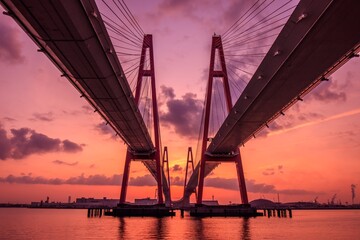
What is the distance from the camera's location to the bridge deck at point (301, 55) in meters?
13.0

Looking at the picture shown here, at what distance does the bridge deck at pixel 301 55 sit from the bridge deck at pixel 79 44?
25.3 feet

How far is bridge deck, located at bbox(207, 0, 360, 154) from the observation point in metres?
13.0

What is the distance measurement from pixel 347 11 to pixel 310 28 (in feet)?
5.20

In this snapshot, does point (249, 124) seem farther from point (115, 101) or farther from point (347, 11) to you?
point (347, 11)

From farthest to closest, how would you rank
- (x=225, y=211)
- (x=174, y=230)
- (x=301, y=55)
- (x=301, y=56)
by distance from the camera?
(x=225, y=211), (x=174, y=230), (x=301, y=56), (x=301, y=55)

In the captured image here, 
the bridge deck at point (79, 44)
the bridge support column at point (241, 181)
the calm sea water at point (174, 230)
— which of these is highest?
the bridge deck at point (79, 44)

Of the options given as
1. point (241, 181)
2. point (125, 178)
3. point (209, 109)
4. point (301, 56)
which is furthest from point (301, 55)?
point (125, 178)

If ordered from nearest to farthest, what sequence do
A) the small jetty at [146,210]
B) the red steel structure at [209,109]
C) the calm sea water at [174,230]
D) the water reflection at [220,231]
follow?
the water reflection at [220,231] → the calm sea water at [174,230] → the red steel structure at [209,109] → the small jetty at [146,210]

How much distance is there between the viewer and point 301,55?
55.1 feet

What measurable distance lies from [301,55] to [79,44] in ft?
32.6

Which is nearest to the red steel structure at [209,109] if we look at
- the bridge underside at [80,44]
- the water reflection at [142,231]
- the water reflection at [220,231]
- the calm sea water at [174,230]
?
the calm sea water at [174,230]

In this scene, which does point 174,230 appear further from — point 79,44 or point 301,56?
point 79,44

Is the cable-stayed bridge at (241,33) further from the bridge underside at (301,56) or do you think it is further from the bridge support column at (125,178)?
the bridge support column at (125,178)

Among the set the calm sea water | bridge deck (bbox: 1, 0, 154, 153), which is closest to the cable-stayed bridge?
bridge deck (bbox: 1, 0, 154, 153)
